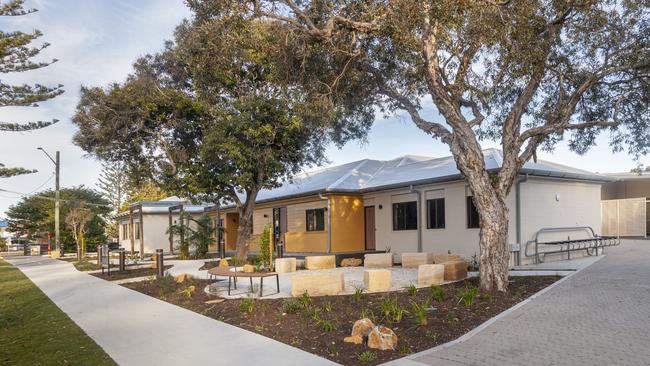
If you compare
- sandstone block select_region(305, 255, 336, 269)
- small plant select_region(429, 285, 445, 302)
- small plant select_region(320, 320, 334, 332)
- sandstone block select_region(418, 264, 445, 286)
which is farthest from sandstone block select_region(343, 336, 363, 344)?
sandstone block select_region(305, 255, 336, 269)

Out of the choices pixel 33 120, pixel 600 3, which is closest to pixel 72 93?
pixel 33 120

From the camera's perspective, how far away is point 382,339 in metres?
6.36

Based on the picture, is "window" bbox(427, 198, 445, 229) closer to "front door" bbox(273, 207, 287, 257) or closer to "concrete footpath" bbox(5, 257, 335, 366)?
"front door" bbox(273, 207, 287, 257)

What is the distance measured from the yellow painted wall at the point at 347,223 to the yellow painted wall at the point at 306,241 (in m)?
0.92

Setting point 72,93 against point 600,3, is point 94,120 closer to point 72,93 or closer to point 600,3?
point 72,93

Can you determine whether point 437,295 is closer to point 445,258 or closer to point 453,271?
point 453,271

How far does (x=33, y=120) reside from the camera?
35.6 feet

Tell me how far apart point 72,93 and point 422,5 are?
16.5 metres

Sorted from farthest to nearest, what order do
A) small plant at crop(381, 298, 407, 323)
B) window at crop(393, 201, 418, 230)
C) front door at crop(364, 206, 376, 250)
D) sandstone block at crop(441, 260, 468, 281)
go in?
front door at crop(364, 206, 376, 250)
window at crop(393, 201, 418, 230)
sandstone block at crop(441, 260, 468, 281)
small plant at crop(381, 298, 407, 323)

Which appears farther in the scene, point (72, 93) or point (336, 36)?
point (72, 93)

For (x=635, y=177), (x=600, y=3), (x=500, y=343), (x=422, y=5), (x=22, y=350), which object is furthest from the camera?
(x=635, y=177)

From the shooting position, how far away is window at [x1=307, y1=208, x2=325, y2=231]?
21547 millimetres

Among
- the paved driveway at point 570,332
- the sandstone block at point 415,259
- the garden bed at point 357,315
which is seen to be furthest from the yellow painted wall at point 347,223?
the paved driveway at point 570,332

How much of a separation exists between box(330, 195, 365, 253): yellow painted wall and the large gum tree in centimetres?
776
